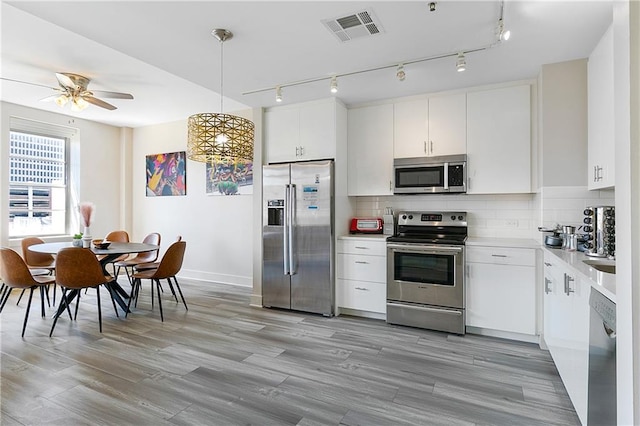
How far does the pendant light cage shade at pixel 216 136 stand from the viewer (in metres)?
2.81

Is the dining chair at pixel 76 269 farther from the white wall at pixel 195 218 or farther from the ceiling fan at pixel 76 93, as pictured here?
the white wall at pixel 195 218

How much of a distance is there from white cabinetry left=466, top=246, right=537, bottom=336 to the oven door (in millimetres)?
126

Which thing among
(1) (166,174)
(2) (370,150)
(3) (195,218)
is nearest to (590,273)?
(2) (370,150)

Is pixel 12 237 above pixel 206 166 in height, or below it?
below

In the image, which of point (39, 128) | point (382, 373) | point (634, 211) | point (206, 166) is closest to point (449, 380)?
point (382, 373)

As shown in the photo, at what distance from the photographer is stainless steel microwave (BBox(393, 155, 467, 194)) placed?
360 cm

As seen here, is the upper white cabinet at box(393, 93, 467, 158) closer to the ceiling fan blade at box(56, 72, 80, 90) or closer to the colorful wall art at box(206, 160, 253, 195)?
the colorful wall art at box(206, 160, 253, 195)

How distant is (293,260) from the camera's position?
13.2ft

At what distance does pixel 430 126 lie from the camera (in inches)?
148

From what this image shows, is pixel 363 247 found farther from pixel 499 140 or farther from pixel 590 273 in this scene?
pixel 590 273

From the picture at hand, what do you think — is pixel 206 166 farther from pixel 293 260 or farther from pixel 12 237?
pixel 12 237

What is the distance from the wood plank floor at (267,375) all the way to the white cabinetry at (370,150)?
1613mm

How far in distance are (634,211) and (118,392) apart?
2.92 m

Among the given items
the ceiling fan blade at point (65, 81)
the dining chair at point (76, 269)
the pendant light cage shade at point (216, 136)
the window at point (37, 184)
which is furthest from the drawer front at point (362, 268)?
the window at point (37, 184)
